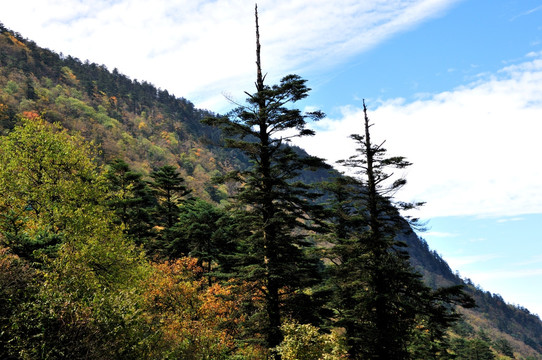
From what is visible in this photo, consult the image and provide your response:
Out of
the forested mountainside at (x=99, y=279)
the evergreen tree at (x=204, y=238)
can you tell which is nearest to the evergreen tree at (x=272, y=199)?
the forested mountainside at (x=99, y=279)

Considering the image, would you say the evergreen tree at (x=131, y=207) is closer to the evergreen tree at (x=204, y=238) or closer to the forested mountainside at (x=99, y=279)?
the forested mountainside at (x=99, y=279)

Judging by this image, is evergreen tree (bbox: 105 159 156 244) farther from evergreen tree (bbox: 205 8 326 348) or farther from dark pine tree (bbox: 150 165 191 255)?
evergreen tree (bbox: 205 8 326 348)

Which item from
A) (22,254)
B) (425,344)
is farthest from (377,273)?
(425,344)

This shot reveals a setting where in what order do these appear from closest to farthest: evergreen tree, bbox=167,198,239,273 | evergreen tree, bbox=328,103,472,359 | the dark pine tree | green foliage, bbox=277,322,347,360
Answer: green foliage, bbox=277,322,347,360, evergreen tree, bbox=328,103,472,359, evergreen tree, bbox=167,198,239,273, the dark pine tree

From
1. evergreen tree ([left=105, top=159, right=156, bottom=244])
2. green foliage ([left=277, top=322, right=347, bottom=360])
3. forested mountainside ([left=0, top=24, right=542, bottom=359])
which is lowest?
green foliage ([left=277, top=322, right=347, bottom=360])

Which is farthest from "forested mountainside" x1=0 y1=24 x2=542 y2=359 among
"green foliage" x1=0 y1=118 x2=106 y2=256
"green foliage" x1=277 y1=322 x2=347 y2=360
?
"green foliage" x1=277 y1=322 x2=347 y2=360

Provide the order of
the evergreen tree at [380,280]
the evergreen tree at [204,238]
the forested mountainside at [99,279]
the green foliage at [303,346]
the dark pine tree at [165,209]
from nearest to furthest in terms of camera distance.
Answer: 1. the forested mountainside at [99,279]
2. the green foliage at [303,346]
3. the evergreen tree at [380,280]
4. the evergreen tree at [204,238]
5. the dark pine tree at [165,209]

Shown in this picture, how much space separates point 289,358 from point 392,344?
814cm

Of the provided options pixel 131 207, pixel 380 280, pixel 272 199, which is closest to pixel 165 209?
pixel 131 207

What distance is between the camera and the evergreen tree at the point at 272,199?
16.9 metres

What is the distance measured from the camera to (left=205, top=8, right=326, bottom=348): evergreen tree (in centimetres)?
1686

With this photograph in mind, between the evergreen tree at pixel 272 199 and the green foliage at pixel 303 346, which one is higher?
the evergreen tree at pixel 272 199

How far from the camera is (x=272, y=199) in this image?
1791 centimetres

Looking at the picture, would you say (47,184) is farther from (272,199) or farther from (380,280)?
(380,280)
